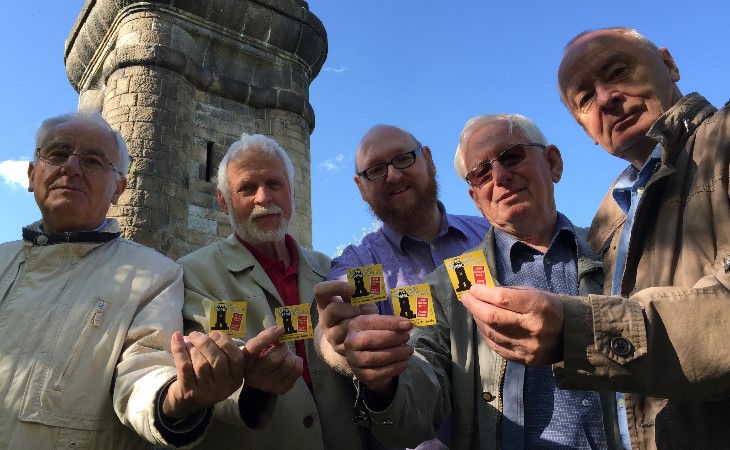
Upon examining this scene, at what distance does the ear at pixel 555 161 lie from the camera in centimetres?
228

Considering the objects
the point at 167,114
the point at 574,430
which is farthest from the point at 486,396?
the point at 167,114

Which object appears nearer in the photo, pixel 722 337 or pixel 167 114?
pixel 722 337

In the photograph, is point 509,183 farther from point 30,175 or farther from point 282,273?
point 30,175

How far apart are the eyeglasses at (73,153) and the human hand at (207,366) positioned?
1.23 metres

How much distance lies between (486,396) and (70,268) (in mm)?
1662

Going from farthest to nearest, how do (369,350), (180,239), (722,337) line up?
(180,239) < (369,350) < (722,337)

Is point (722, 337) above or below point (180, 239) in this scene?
below

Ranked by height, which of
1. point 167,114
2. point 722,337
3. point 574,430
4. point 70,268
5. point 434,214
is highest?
point 167,114

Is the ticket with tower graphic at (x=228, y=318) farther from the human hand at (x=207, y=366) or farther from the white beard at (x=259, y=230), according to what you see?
the white beard at (x=259, y=230)

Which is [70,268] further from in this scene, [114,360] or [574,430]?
[574,430]

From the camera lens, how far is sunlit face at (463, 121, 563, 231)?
210cm

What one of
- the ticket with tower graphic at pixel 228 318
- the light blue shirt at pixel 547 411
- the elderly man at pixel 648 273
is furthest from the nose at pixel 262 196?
the elderly man at pixel 648 273

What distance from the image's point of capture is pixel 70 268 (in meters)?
2.24

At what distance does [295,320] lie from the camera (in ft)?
6.46
